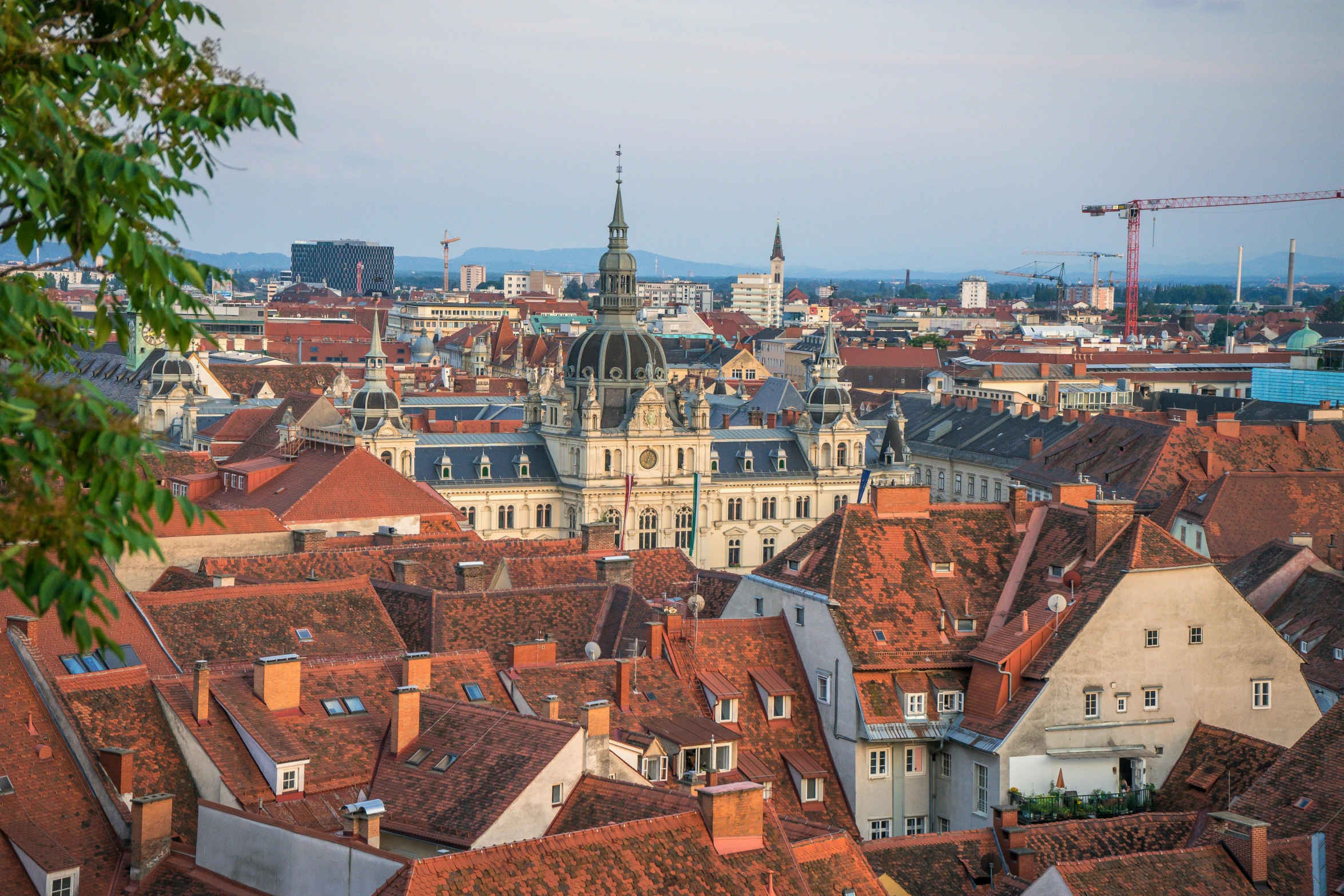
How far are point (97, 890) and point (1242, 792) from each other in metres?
28.5

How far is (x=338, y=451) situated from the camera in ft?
295

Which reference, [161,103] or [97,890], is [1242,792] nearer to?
[97,890]

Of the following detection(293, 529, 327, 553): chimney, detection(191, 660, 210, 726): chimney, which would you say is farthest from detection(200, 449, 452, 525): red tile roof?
detection(191, 660, 210, 726): chimney

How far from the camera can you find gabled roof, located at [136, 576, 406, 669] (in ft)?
161

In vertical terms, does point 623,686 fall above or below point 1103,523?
below

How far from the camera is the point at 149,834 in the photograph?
108 ft

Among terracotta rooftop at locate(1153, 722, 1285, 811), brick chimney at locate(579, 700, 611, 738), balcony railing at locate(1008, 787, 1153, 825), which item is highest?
brick chimney at locate(579, 700, 611, 738)

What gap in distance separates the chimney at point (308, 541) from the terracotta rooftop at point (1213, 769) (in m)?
33.2

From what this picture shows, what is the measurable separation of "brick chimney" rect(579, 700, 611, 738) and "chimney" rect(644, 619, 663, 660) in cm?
1165

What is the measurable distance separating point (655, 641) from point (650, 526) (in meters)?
89.2

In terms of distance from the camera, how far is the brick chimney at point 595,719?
37.9m

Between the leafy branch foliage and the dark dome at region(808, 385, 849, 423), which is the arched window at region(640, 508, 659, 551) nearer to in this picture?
the dark dome at region(808, 385, 849, 423)

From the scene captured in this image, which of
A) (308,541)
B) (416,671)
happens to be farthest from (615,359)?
(416,671)

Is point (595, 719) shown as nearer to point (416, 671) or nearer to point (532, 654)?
point (416, 671)
